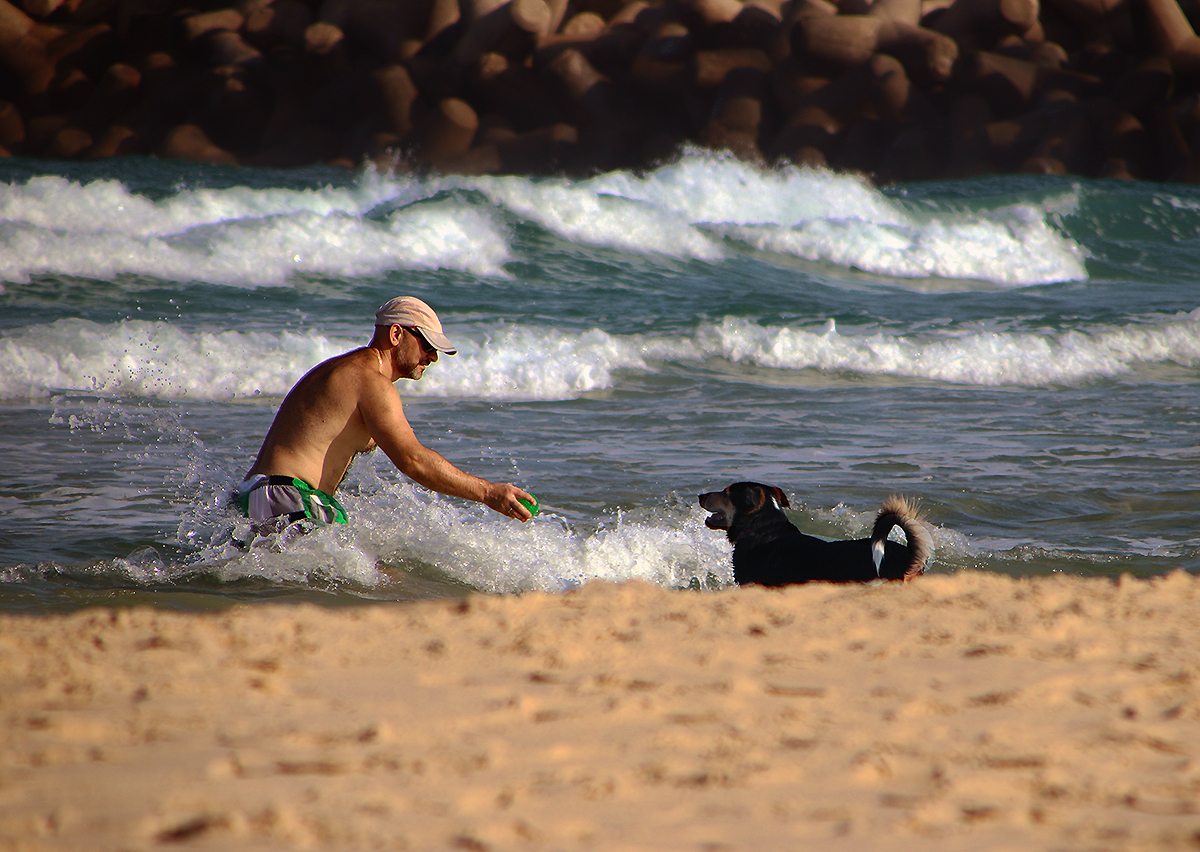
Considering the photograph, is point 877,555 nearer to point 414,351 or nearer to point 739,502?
point 739,502

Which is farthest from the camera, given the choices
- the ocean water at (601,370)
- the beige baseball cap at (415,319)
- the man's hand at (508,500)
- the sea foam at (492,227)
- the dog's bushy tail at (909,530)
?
the sea foam at (492,227)

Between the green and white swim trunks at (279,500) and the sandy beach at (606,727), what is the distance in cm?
134

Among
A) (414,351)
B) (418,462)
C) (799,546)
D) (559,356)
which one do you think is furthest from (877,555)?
(559,356)

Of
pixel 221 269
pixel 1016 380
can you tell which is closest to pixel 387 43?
pixel 221 269

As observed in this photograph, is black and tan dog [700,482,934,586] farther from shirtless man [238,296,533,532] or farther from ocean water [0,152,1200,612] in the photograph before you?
shirtless man [238,296,533,532]

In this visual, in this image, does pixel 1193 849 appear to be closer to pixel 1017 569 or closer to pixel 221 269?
pixel 1017 569

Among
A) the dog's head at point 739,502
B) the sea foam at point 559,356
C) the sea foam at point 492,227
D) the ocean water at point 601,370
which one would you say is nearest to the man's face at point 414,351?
the ocean water at point 601,370

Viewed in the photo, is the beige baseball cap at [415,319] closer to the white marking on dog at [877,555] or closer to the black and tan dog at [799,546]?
the black and tan dog at [799,546]

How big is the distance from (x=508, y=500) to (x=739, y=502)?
3.81ft

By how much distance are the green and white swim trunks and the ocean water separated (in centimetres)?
13

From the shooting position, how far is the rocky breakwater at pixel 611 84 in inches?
774

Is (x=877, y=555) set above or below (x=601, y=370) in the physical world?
below

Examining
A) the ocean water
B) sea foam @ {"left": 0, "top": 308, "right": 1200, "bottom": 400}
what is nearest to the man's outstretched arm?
the ocean water

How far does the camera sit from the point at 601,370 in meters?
8.99
